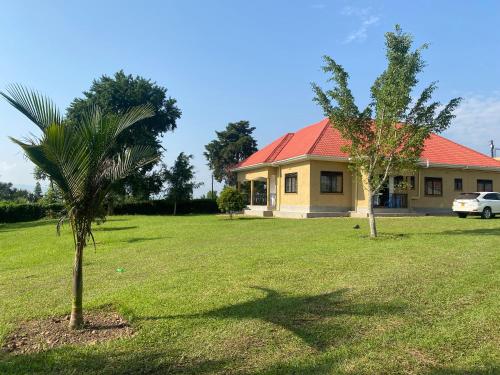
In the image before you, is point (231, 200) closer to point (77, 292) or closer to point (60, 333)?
point (77, 292)

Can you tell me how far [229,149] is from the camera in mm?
53094

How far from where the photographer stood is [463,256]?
375 inches

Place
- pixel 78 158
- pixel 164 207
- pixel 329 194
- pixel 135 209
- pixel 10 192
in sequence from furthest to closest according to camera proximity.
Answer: pixel 10 192 → pixel 164 207 → pixel 135 209 → pixel 329 194 → pixel 78 158

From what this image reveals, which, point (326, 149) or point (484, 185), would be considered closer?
point (326, 149)

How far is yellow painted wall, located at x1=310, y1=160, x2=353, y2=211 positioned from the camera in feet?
79.9

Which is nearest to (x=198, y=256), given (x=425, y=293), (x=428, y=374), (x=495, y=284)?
(x=425, y=293)

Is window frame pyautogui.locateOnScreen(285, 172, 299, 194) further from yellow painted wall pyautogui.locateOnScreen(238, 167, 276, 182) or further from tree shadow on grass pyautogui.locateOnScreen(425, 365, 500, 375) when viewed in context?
tree shadow on grass pyautogui.locateOnScreen(425, 365, 500, 375)

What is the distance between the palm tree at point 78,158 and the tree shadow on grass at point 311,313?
147 cm

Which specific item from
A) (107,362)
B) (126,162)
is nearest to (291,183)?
(126,162)

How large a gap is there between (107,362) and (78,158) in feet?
7.44

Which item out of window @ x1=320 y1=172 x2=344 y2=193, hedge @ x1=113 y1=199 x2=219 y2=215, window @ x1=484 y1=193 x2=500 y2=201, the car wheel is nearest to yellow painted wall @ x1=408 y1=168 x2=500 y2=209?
window @ x1=484 y1=193 x2=500 y2=201

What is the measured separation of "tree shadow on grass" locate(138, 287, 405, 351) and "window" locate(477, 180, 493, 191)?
25843mm

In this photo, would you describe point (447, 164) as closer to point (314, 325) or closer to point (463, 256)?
point (463, 256)

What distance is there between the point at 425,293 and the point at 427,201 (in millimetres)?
21624
